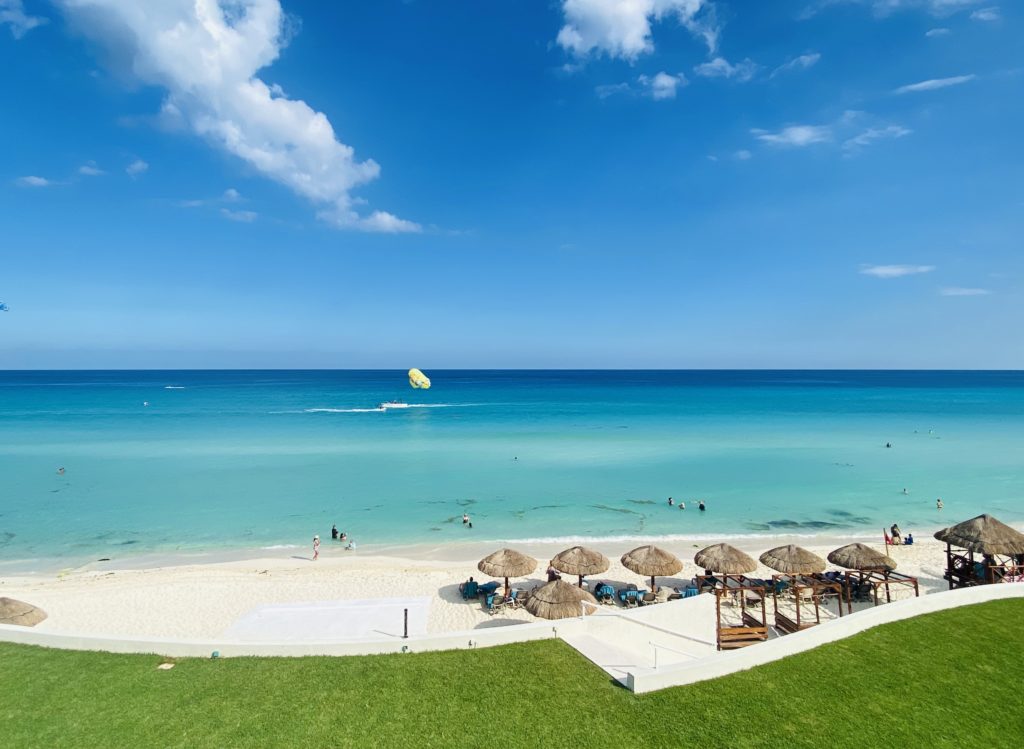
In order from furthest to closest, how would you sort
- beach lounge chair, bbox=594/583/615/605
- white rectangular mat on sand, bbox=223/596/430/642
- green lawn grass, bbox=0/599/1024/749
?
beach lounge chair, bbox=594/583/615/605
white rectangular mat on sand, bbox=223/596/430/642
green lawn grass, bbox=0/599/1024/749

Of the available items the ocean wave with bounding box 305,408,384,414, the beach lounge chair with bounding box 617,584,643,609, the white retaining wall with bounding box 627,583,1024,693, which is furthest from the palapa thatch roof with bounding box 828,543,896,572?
the ocean wave with bounding box 305,408,384,414

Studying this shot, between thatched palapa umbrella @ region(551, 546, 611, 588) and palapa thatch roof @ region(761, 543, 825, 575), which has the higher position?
palapa thatch roof @ region(761, 543, 825, 575)

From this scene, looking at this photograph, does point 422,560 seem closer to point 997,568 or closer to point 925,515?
point 997,568

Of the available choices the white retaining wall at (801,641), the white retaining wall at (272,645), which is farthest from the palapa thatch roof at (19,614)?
the white retaining wall at (801,641)

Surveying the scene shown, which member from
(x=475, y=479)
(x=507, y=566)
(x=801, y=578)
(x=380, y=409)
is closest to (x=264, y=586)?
(x=507, y=566)

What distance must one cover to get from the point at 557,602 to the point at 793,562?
770 centimetres

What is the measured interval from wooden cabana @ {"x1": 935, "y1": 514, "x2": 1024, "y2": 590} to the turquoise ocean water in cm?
930

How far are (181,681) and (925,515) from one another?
33513mm

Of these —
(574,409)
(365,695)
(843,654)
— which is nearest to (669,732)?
(843,654)

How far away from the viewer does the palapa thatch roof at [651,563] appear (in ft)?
52.7

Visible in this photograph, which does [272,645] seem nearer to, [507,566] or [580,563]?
[507,566]

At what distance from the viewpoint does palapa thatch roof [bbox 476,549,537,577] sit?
53.6ft

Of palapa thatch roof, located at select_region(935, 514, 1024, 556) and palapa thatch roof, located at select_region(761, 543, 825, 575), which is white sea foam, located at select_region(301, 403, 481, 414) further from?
palapa thatch roof, located at select_region(935, 514, 1024, 556)

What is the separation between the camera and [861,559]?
16.4m
